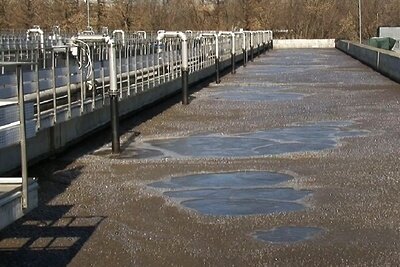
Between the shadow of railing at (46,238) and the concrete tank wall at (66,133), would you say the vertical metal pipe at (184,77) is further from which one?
the shadow of railing at (46,238)

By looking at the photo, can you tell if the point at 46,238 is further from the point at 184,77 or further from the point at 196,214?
the point at 184,77

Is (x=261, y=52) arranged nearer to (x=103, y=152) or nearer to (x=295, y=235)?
(x=103, y=152)

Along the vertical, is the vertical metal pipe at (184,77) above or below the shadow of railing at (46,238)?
above

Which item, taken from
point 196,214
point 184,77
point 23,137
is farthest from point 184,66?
point 23,137

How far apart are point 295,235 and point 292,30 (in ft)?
327

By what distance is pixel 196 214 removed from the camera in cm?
878

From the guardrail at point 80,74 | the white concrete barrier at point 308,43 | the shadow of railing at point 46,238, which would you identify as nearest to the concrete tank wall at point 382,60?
the guardrail at point 80,74

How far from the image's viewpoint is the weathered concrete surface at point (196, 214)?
280 inches

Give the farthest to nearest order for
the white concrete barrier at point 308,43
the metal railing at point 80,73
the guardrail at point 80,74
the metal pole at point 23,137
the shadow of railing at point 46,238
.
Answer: the white concrete barrier at point 308,43 < the metal railing at point 80,73 < the guardrail at point 80,74 < the shadow of railing at point 46,238 < the metal pole at point 23,137

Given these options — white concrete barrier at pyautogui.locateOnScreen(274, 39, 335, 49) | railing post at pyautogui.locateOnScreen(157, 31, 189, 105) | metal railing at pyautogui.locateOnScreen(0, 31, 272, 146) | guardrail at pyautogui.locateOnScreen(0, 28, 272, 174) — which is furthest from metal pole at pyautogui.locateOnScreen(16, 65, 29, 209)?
white concrete barrier at pyautogui.locateOnScreen(274, 39, 335, 49)

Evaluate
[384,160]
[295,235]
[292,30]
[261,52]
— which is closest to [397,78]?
[384,160]

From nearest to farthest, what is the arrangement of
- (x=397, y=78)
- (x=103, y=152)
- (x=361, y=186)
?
(x=361, y=186) < (x=103, y=152) < (x=397, y=78)

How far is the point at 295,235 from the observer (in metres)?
7.80

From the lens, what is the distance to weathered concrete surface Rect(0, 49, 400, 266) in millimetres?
7117
